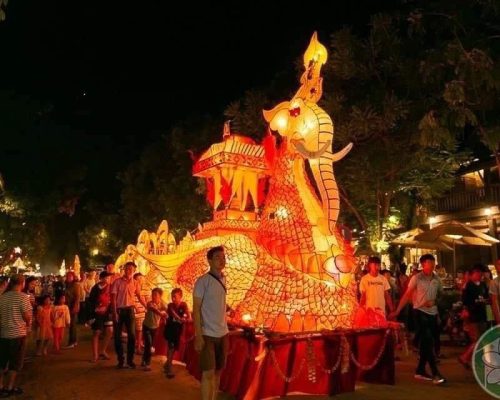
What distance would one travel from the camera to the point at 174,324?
7875mm

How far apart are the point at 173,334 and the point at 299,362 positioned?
7.60ft

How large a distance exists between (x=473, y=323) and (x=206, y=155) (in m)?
5.43

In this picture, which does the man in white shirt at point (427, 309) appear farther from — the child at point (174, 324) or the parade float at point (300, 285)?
the child at point (174, 324)

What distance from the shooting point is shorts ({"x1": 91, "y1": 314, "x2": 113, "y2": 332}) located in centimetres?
929

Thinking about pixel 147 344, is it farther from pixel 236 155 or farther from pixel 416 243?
pixel 416 243

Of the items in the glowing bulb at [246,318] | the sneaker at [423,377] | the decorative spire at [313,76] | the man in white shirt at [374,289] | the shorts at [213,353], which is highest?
the decorative spire at [313,76]

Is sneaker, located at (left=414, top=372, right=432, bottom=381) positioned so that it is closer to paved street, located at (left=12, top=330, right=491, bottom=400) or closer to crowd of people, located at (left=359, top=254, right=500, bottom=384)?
crowd of people, located at (left=359, top=254, right=500, bottom=384)

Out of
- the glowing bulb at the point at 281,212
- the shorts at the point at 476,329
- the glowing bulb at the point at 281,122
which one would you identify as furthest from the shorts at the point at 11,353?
the shorts at the point at 476,329

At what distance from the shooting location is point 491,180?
798 inches

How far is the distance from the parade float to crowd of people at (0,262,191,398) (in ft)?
2.49

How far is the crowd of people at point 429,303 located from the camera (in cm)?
720

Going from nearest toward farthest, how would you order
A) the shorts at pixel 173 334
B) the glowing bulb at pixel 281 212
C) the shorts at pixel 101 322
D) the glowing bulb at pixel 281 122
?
the glowing bulb at pixel 281 212, the glowing bulb at pixel 281 122, the shorts at pixel 173 334, the shorts at pixel 101 322

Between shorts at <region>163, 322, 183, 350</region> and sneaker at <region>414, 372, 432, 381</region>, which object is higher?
shorts at <region>163, 322, 183, 350</region>

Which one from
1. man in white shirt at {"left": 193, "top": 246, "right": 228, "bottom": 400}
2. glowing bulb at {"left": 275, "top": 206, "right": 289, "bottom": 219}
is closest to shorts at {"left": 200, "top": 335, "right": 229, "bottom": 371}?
man in white shirt at {"left": 193, "top": 246, "right": 228, "bottom": 400}
